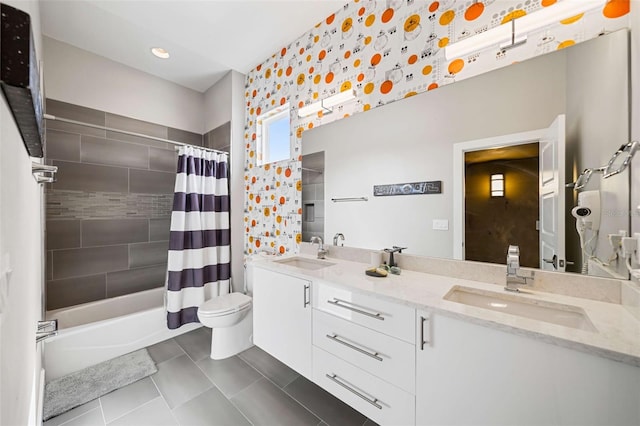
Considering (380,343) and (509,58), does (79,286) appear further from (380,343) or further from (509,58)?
(509,58)

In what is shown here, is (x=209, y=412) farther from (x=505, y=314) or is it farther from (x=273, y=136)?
(x=273, y=136)

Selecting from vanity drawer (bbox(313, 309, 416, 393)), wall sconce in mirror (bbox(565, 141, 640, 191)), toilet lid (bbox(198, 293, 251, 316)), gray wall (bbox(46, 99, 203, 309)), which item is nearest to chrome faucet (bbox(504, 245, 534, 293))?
wall sconce in mirror (bbox(565, 141, 640, 191))

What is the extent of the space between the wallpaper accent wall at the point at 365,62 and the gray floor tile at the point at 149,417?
4.50ft

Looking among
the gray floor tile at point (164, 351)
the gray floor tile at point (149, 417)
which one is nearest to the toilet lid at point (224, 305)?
the gray floor tile at point (164, 351)

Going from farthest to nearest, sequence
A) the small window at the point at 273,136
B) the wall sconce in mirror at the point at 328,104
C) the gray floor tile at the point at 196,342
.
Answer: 1. the small window at the point at 273,136
2. the gray floor tile at the point at 196,342
3. the wall sconce in mirror at the point at 328,104

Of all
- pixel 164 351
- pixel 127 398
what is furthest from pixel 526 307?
pixel 164 351

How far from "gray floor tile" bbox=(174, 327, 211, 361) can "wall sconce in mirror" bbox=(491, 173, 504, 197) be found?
2450 mm

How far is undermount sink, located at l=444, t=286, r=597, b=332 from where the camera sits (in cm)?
100

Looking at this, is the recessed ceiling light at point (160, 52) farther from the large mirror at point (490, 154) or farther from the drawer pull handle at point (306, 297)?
the drawer pull handle at point (306, 297)

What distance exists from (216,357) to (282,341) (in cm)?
82

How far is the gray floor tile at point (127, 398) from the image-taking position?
1540mm

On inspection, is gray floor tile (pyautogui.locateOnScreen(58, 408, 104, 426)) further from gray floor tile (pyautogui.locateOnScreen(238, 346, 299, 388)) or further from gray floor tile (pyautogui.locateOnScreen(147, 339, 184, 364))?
gray floor tile (pyautogui.locateOnScreen(238, 346, 299, 388))

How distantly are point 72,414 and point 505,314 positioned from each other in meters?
2.43

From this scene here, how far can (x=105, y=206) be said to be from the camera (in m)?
2.52
